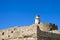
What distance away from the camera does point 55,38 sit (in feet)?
69.8

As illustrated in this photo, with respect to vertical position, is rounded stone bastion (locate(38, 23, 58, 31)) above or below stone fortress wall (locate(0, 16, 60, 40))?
above

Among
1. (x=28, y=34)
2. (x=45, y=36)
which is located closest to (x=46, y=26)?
(x=45, y=36)

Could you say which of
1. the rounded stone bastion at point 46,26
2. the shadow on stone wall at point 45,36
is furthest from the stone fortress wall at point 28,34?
the rounded stone bastion at point 46,26

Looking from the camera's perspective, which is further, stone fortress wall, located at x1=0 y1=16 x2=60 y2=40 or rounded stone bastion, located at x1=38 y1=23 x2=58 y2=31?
rounded stone bastion, located at x1=38 y1=23 x2=58 y2=31

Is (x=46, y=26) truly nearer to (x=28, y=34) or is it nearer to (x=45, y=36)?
(x=45, y=36)

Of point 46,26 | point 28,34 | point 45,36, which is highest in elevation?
point 46,26

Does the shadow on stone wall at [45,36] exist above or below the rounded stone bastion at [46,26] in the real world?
below

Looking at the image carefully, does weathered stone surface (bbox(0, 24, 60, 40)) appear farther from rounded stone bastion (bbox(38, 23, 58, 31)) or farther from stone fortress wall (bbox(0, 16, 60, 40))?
rounded stone bastion (bbox(38, 23, 58, 31))

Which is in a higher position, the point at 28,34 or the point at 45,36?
the point at 28,34

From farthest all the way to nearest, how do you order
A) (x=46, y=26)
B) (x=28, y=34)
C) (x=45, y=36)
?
(x=46, y=26)
(x=45, y=36)
(x=28, y=34)

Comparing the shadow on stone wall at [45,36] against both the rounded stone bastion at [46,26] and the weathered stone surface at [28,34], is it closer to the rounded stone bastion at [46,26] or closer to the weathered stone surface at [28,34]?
the weathered stone surface at [28,34]

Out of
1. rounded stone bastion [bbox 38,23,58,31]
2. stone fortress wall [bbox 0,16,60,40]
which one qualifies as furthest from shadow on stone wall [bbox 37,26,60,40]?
rounded stone bastion [bbox 38,23,58,31]

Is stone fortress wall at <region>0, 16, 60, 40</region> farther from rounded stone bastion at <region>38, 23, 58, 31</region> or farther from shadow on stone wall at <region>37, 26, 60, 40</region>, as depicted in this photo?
rounded stone bastion at <region>38, 23, 58, 31</region>

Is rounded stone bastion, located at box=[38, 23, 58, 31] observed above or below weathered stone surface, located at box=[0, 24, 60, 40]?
above
